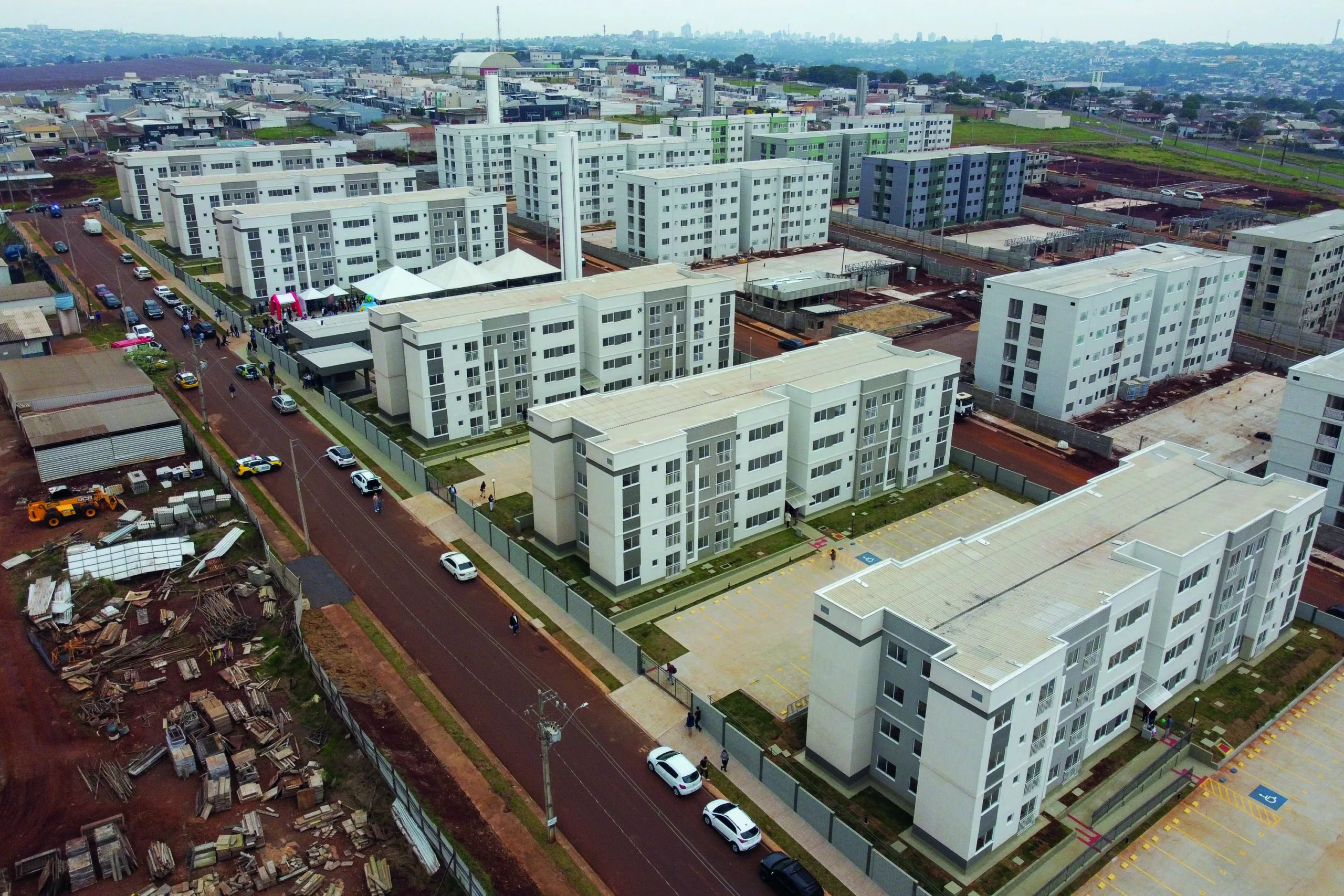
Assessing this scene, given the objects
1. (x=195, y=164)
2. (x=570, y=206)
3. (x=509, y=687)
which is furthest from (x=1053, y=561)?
(x=195, y=164)

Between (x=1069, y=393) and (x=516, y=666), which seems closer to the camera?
(x=516, y=666)

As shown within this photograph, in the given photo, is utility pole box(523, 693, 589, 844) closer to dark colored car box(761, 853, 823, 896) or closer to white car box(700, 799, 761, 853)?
white car box(700, 799, 761, 853)

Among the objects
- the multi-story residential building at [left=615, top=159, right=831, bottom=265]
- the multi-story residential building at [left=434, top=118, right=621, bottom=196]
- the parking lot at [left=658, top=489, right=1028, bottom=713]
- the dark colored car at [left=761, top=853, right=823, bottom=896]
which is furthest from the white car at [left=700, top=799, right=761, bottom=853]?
the multi-story residential building at [left=434, top=118, right=621, bottom=196]

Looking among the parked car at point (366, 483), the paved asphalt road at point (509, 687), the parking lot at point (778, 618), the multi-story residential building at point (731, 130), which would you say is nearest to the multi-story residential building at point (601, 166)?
the multi-story residential building at point (731, 130)

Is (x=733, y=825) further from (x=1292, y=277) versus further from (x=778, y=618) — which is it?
(x=1292, y=277)

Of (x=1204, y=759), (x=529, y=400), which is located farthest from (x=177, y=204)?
(x=1204, y=759)

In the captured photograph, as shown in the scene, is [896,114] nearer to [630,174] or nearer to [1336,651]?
[630,174]
